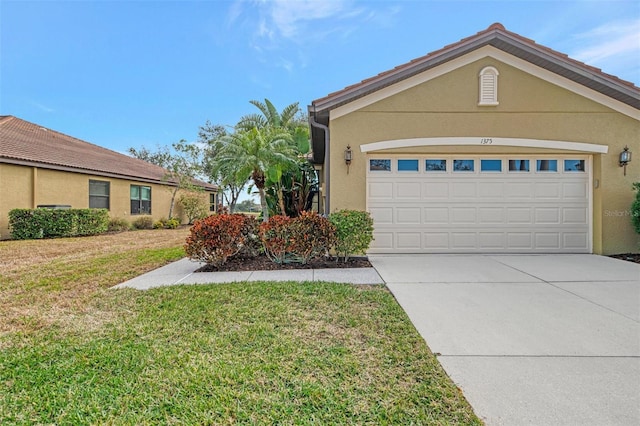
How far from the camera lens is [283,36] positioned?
44.5 ft

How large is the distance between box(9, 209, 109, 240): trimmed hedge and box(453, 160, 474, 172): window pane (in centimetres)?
1512

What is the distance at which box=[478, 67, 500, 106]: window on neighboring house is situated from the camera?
755 cm

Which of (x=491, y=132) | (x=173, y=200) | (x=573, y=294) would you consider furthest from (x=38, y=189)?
(x=573, y=294)

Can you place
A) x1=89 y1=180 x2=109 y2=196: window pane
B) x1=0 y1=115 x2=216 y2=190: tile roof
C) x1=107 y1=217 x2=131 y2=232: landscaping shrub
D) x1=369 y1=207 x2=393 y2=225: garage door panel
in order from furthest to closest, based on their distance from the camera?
x1=107 y1=217 x2=131 y2=232: landscaping shrub, x1=89 y1=180 x2=109 y2=196: window pane, x1=0 y1=115 x2=216 y2=190: tile roof, x1=369 y1=207 x2=393 y2=225: garage door panel

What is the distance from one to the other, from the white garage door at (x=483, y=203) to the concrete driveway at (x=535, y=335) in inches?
67.3

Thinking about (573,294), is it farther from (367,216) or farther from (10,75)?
(10,75)

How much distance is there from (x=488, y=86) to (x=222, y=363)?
8496 mm

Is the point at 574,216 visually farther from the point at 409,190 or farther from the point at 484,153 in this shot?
the point at 409,190

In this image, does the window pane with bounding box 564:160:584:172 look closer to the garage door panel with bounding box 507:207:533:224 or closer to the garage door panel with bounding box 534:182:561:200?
the garage door panel with bounding box 534:182:561:200

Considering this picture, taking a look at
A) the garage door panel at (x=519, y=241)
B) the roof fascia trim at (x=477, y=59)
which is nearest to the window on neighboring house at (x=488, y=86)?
the roof fascia trim at (x=477, y=59)

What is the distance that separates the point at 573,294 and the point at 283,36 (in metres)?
14.1

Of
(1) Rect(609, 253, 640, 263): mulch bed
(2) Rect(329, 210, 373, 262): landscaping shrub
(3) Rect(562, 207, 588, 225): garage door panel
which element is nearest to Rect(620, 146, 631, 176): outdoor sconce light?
(3) Rect(562, 207, 588, 225): garage door panel

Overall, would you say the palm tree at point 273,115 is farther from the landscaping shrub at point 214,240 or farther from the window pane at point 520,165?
the window pane at point 520,165

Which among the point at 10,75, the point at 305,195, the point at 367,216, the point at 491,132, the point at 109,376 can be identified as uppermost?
the point at 10,75
